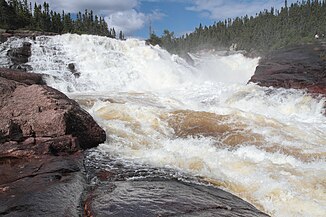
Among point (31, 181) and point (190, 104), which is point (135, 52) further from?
point (31, 181)

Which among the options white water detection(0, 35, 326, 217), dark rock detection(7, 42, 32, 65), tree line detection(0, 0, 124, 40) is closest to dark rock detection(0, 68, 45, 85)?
white water detection(0, 35, 326, 217)

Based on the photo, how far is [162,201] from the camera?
154 inches

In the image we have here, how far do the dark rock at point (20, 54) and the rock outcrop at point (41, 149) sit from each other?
14126 mm

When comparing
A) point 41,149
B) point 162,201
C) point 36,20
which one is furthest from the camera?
point 36,20

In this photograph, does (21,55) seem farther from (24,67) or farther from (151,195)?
(151,195)

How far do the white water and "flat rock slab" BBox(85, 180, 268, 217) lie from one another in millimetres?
774

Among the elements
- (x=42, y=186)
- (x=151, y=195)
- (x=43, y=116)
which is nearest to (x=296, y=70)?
(x=43, y=116)

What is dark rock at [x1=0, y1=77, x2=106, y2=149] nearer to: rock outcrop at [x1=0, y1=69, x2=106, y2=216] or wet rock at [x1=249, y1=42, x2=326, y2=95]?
rock outcrop at [x1=0, y1=69, x2=106, y2=216]

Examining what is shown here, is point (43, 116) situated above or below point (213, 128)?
above

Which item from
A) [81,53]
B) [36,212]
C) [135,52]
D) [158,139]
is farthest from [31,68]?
[36,212]

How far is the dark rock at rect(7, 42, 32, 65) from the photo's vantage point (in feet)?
66.1

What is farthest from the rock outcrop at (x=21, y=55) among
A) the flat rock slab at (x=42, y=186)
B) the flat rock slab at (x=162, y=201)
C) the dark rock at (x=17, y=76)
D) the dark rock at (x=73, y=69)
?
the flat rock slab at (x=162, y=201)

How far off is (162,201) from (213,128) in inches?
241

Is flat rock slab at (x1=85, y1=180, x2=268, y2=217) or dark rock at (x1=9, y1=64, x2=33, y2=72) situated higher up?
dark rock at (x1=9, y1=64, x2=33, y2=72)
